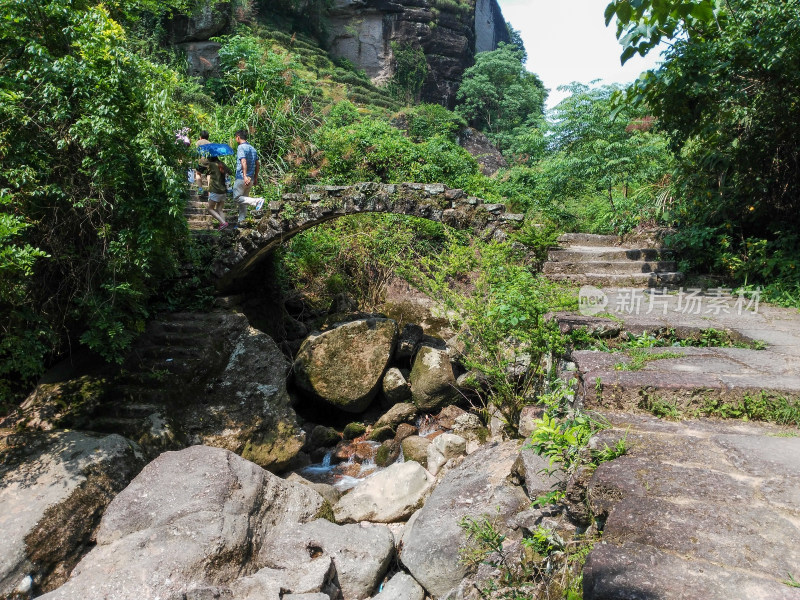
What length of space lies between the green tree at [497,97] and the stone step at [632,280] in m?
21.7

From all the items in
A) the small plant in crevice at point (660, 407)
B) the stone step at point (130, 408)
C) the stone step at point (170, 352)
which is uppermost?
the small plant in crevice at point (660, 407)

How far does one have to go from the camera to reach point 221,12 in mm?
19141

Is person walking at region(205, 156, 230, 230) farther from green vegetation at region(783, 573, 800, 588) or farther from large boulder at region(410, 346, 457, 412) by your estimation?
green vegetation at region(783, 573, 800, 588)

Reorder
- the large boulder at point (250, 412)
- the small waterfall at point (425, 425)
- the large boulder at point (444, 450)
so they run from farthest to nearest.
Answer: the small waterfall at point (425, 425), the large boulder at point (250, 412), the large boulder at point (444, 450)

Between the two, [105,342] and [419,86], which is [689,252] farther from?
[419,86]

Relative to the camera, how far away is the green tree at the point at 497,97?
27594 mm

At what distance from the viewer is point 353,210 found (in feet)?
27.6

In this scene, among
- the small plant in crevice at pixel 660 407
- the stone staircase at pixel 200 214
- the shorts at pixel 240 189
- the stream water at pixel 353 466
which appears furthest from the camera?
the stone staircase at pixel 200 214

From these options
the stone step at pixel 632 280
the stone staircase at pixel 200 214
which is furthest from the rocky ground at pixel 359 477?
the stone staircase at pixel 200 214

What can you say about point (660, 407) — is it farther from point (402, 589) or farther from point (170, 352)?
point (170, 352)

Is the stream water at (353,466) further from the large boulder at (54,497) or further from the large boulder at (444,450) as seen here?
the large boulder at (54,497)

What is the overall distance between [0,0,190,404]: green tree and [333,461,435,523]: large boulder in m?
3.02

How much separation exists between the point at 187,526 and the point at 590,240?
7.29 meters

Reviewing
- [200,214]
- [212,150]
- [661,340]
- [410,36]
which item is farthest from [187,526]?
[410,36]
